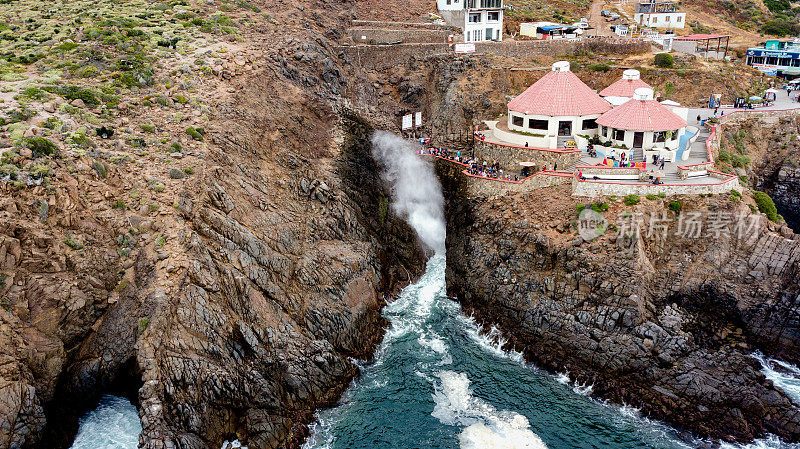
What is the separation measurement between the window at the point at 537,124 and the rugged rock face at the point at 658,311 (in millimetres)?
10998

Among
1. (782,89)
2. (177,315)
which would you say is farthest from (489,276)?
(782,89)

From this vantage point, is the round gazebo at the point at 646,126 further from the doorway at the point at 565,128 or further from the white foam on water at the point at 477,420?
the white foam on water at the point at 477,420

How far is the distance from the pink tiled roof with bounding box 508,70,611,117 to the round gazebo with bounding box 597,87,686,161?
3479 mm

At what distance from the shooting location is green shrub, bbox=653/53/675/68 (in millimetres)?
74500

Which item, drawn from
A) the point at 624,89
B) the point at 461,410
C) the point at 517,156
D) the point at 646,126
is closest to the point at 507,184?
the point at 517,156

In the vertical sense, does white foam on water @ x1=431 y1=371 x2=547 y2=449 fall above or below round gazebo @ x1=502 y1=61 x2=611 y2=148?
below

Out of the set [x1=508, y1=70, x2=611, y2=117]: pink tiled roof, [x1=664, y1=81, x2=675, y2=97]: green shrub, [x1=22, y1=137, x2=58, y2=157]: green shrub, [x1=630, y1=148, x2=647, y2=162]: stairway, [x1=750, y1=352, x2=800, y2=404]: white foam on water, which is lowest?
[x1=750, y1=352, x2=800, y2=404]: white foam on water

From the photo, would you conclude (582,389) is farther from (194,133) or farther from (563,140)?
(194,133)

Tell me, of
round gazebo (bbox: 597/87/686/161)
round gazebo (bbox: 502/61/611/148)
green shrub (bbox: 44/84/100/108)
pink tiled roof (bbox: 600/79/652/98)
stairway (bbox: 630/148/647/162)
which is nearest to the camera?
green shrub (bbox: 44/84/100/108)

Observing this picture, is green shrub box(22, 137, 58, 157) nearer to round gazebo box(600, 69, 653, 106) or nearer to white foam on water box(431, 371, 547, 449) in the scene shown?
white foam on water box(431, 371, 547, 449)

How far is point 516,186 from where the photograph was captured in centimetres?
5703

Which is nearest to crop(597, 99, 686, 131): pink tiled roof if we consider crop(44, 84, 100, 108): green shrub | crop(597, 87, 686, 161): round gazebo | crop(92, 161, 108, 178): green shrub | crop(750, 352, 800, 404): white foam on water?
crop(597, 87, 686, 161): round gazebo

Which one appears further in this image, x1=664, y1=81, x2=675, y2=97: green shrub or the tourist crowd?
x1=664, y1=81, x2=675, y2=97: green shrub

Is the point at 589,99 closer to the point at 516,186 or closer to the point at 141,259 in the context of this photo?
the point at 516,186
